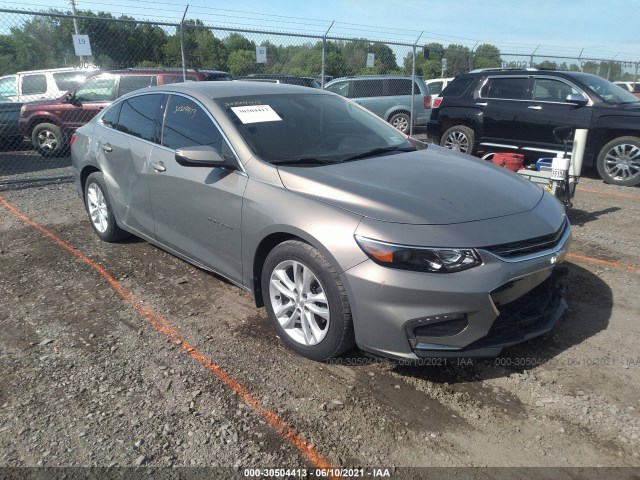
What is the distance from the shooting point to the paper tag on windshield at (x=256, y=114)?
11.8ft

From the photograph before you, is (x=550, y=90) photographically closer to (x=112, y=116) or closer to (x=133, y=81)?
(x=112, y=116)

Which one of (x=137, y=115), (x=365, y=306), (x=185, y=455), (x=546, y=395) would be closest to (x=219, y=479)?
(x=185, y=455)

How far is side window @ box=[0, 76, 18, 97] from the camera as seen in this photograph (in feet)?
42.5

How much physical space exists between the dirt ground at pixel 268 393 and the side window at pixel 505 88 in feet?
18.5

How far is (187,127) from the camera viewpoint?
3875 millimetres

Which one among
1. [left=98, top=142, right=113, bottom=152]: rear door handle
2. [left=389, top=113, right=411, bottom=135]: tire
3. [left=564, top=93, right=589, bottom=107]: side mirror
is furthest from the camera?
[left=389, top=113, right=411, bottom=135]: tire

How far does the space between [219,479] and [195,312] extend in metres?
1.69

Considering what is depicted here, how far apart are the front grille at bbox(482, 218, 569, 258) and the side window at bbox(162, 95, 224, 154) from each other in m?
1.93

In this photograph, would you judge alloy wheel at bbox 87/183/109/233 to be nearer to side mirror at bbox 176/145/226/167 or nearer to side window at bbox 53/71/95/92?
side mirror at bbox 176/145/226/167

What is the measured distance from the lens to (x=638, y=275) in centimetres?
434

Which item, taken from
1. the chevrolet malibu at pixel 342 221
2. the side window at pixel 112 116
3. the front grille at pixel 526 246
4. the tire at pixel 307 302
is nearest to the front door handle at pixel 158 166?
the chevrolet malibu at pixel 342 221

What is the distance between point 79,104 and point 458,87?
759 centimetres

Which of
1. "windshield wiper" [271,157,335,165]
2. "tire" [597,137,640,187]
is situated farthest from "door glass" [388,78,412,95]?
"windshield wiper" [271,157,335,165]

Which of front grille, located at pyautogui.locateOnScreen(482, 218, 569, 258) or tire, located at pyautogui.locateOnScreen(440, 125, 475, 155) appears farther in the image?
tire, located at pyautogui.locateOnScreen(440, 125, 475, 155)
